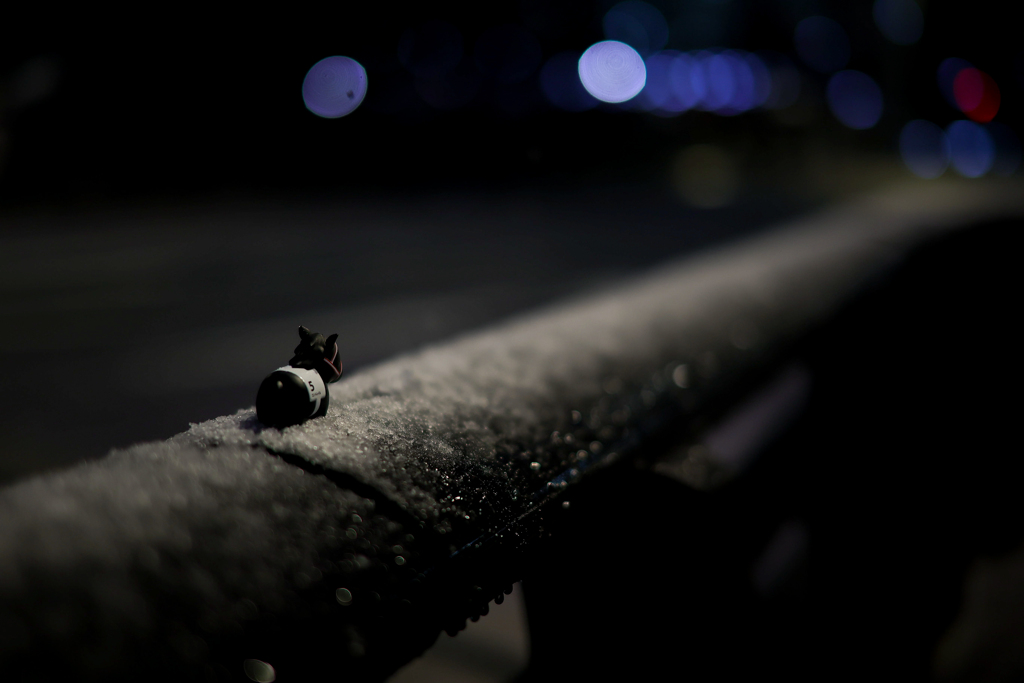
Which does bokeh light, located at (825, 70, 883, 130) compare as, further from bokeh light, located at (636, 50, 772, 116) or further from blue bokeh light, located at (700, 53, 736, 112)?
blue bokeh light, located at (700, 53, 736, 112)

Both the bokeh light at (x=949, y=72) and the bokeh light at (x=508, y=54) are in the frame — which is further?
the bokeh light at (x=949, y=72)

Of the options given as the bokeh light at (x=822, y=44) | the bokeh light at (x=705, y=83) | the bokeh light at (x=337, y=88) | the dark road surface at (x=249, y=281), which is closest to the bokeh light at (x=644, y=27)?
the bokeh light at (x=705, y=83)

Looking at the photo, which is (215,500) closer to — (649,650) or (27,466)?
(649,650)

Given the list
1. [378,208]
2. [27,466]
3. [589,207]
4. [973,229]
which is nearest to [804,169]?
[589,207]

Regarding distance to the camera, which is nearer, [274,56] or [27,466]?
[27,466]

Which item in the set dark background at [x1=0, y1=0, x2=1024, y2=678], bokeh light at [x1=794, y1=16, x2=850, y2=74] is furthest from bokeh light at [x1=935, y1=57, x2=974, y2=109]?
bokeh light at [x1=794, y1=16, x2=850, y2=74]

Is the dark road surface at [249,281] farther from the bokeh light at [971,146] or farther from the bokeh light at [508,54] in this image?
the bokeh light at [971,146]
